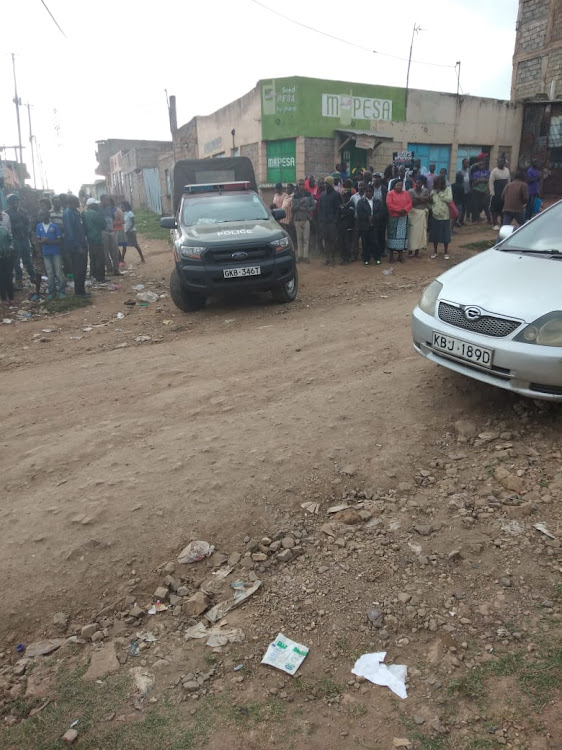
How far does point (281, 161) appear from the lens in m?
18.1

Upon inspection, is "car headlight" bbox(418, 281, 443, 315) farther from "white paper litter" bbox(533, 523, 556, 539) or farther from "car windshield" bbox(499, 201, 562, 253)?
"white paper litter" bbox(533, 523, 556, 539)

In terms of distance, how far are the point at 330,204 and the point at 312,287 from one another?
218 cm

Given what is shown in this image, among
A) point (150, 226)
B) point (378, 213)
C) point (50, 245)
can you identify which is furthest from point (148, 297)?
point (150, 226)

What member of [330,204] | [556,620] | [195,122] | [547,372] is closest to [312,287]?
[330,204]

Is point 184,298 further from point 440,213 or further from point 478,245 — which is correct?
point 478,245

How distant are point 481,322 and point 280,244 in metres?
4.67

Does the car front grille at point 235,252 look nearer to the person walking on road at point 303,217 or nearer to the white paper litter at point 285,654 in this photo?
the person walking on road at point 303,217

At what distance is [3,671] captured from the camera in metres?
2.58

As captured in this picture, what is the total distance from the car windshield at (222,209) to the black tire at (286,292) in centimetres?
119

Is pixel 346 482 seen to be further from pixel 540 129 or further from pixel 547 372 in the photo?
pixel 540 129

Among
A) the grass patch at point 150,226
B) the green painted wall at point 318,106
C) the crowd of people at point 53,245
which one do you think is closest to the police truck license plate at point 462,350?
the crowd of people at point 53,245

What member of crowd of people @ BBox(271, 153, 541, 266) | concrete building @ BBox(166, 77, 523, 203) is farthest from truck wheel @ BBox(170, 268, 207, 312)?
concrete building @ BBox(166, 77, 523, 203)

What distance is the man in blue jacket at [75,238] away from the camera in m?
9.69

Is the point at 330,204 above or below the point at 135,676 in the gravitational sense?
above
